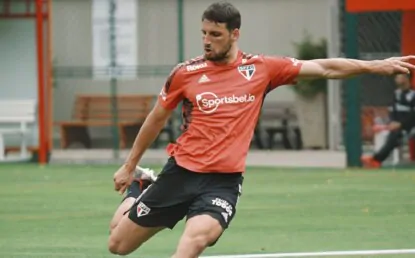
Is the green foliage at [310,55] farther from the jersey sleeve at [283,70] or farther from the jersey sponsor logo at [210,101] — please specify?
the jersey sponsor logo at [210,101]

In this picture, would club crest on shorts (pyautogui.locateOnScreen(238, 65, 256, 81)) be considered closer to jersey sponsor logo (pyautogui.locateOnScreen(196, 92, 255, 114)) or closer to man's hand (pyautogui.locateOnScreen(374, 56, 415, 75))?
jersey sponsor logo (pyautogui.locateOnScreen(196, 92, 255, 114))

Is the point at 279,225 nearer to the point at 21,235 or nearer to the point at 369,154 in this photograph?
the point at 21,235

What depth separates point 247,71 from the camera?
30.4 ft

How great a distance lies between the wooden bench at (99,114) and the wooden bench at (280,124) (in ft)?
7.37

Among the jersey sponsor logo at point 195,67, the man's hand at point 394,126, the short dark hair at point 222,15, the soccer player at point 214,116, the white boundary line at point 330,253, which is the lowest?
the man's hand at point 394,126

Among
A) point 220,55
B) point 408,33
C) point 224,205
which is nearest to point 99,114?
point 408,33

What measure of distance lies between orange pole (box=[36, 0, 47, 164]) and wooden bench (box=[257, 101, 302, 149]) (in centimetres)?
464

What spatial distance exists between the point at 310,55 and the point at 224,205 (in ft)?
58.6

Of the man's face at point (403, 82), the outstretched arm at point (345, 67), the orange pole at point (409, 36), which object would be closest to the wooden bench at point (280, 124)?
the orange pole at point (409, 36)

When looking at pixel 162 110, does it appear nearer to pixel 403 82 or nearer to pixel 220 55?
pixel 220 55

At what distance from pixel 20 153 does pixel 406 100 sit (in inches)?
276

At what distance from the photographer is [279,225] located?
13945 mm

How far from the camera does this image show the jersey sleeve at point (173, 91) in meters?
9.22

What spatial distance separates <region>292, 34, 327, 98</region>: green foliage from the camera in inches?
1047
